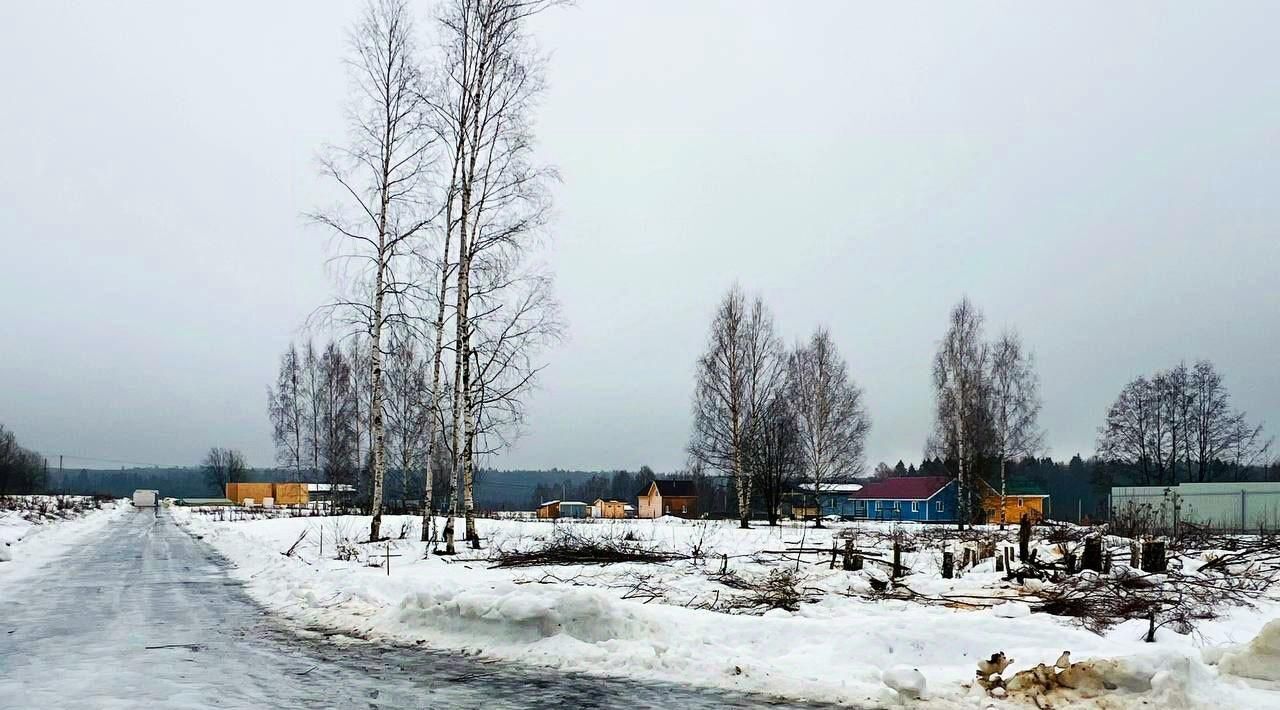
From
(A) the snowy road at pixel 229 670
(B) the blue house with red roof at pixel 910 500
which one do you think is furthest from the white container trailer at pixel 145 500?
(A) the snowy road at pixel 229 670

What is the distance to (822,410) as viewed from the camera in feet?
147

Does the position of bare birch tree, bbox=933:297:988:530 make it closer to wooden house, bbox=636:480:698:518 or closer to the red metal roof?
the red metal roof

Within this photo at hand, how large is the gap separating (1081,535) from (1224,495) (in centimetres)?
2865

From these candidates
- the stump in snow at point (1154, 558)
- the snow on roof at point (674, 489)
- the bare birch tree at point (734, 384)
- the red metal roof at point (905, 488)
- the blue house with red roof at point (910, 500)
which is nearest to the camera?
the stump in snow at point (1154, 558)

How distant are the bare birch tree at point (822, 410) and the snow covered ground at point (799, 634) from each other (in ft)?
96.1

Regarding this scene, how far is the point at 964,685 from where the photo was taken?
7.50 meters

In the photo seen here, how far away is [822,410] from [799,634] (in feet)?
119

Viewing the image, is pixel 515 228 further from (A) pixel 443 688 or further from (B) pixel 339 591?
(A) pixel 443 688

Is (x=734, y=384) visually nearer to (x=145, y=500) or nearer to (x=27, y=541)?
(x=27, y=541)

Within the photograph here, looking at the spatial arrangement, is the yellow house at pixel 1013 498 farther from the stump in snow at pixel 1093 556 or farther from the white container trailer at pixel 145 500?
the white container trailer at pixel 145 500

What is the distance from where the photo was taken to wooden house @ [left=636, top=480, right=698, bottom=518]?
84562 millimetres

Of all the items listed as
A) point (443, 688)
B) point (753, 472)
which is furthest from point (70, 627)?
point (753, 472)

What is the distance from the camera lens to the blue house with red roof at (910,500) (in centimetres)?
6322

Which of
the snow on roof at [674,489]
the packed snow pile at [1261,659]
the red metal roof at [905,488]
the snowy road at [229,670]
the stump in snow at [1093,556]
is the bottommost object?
the snow on roof at [674,489]
